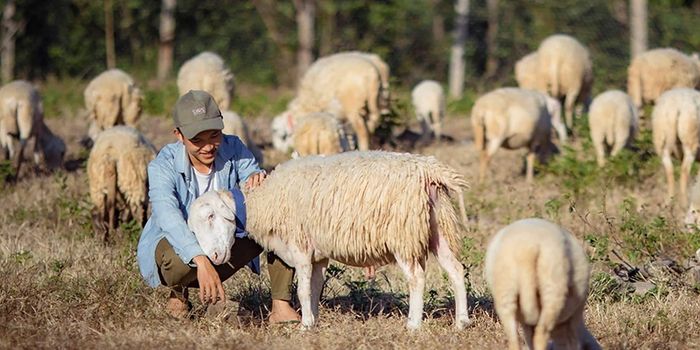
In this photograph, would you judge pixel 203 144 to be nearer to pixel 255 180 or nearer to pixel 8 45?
pixel 255 180

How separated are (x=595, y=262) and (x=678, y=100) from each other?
3.32 meters

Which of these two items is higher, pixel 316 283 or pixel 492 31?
pixel 492 31

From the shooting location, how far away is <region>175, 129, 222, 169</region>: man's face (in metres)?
6.25

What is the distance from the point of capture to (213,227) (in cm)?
599

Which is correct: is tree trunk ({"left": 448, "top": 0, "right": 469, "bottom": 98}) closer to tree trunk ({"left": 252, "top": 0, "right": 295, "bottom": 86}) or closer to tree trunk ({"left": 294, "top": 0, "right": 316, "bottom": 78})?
tree trunk ({"left": 294, "top": 0, "right": 316, "bottom": 78})

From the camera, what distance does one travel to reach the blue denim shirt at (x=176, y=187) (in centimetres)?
610

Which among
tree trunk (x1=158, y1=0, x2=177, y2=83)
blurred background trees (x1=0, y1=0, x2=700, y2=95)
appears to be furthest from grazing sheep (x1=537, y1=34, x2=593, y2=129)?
tree trunk (x1=158, y1=0, x2=177, y2=83)

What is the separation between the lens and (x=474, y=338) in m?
5.73

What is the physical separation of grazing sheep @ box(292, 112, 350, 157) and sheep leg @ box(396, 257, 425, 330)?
4971 millimetres

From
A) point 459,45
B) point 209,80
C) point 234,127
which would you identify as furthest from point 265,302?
point 459,45

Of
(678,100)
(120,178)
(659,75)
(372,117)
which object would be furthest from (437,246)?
(659,75)

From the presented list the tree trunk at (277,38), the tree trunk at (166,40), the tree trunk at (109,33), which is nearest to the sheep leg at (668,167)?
the tree trunk at (166,40)

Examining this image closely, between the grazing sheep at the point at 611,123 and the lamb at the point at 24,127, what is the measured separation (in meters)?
5.94

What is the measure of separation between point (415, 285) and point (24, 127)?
8097 millimetres
